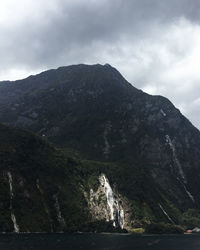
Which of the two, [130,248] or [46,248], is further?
[130,248]

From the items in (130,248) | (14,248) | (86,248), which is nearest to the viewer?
(14,248)

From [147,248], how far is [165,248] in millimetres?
12947

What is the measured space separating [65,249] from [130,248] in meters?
37.5

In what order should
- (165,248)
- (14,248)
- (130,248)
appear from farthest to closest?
1. (165,248)
2. (130,248)
3. (14,248)

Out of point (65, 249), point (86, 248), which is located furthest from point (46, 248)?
point (86, 248)

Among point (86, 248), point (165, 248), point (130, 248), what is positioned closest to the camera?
point (86, 248)

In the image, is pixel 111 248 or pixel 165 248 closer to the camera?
pixel 111 248

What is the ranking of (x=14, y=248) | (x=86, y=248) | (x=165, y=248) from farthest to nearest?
(x=165, y=248) → (x=86, y=248) → (x=14, y=248)

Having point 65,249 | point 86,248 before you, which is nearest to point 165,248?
point 86,248

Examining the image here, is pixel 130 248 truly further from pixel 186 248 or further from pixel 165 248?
pixel 186 248

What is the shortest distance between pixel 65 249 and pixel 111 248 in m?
25.3

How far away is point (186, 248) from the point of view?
185875mm

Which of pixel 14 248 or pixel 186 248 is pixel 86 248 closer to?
pixel 14 248

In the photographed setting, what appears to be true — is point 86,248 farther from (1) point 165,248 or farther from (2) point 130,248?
(1) point 165,248
